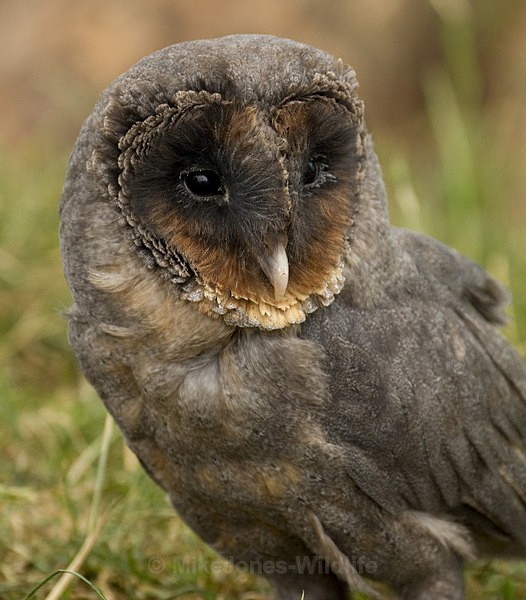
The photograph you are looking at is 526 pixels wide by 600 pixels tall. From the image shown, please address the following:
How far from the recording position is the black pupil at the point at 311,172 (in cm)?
284

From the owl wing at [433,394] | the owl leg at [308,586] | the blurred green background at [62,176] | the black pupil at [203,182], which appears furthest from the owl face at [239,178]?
the blurred green background at [62,176]

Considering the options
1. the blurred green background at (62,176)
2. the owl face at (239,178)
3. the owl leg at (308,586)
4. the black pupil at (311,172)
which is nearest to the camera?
the owl face at (239,178)

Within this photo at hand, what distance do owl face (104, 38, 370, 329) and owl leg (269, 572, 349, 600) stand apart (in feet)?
3.60

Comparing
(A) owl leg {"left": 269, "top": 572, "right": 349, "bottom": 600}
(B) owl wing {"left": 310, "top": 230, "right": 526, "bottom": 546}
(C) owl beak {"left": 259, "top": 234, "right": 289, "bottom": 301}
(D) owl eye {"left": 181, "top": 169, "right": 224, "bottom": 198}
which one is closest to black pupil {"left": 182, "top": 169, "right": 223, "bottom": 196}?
(D) owl eye {"left": 181, "top": 169, "right": 224, "bottom": 198}

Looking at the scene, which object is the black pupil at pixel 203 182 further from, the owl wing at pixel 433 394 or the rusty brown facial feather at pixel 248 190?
the owl wing at pixel 433 394

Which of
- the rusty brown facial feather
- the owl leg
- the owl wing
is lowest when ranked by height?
the owl leg

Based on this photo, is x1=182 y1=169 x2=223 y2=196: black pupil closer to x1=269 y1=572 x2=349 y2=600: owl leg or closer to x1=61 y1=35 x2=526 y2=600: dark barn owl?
x1=61 y1=35 x2=526 y2=600: dark barn owl

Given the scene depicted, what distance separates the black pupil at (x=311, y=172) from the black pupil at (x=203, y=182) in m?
0.24

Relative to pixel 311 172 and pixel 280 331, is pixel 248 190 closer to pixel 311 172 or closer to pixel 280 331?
pixel 311 172

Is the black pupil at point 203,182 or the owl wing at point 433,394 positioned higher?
the black pupil at point 203,182

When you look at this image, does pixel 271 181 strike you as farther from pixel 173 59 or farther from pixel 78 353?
pixel 78 353

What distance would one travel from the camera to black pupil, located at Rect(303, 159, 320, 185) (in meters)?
2.84

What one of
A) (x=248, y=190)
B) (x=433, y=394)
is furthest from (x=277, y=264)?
(x=433, y=394)

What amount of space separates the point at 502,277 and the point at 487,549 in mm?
2313
